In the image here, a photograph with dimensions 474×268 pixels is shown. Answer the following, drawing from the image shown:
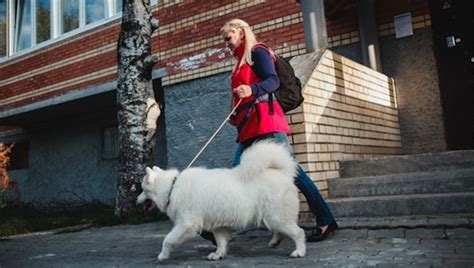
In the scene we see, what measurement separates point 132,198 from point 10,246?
73.5 inches

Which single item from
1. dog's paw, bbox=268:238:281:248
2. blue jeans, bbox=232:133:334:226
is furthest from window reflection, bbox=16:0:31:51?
dog's paw, bbox=268:238:281:248

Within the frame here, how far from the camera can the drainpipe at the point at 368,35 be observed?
6.21 metres

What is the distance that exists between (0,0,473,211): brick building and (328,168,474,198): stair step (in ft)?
0.78

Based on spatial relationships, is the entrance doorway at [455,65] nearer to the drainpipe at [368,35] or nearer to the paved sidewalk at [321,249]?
the drainpipe at [368,35]

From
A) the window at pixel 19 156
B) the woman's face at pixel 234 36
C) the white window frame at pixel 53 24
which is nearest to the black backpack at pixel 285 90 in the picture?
the woman's face at pixel 234 36

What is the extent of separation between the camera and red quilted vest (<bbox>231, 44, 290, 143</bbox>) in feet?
11.1

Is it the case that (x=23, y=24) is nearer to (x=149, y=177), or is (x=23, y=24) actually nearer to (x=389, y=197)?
(x=149, y=177)

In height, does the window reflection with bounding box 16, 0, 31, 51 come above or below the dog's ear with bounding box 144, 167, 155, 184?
above

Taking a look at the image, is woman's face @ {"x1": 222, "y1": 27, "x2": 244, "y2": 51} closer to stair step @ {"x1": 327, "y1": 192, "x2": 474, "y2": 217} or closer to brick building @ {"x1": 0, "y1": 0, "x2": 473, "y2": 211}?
brick building @ {"x1": 0, "y1": 0, "x2": 473, "y2": 211}

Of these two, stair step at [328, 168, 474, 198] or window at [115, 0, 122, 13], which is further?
window at [115, 0, 122, 13]

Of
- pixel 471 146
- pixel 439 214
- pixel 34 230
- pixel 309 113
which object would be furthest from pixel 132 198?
pixel 471 146

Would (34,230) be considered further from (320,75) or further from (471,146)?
(471,146)

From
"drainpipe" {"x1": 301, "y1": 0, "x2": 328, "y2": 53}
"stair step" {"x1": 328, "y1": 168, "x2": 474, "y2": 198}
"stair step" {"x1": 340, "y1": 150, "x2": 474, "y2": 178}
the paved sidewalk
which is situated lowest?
the paved sidewalk

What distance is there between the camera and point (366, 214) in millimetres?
4203
